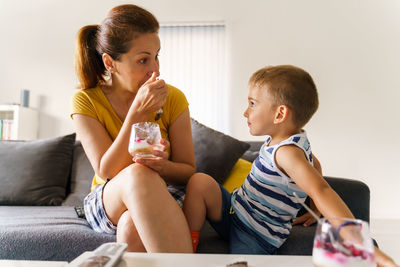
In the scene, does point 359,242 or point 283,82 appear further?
point 283,82

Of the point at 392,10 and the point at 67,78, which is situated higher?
the point at 392,10

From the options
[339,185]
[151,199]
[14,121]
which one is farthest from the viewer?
[14,121]

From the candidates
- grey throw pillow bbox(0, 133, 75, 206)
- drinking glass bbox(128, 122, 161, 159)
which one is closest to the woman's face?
drinking glass bbox(128, 122, 161, 159)

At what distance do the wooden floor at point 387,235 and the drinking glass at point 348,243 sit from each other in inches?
92.8

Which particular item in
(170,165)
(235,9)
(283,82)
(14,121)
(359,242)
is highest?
(235,9)

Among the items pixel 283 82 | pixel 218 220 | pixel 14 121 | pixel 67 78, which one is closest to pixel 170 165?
pixel 218 220

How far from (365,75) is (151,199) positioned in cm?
360

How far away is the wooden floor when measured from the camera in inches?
110

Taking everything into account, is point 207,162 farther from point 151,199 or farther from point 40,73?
point 40,73

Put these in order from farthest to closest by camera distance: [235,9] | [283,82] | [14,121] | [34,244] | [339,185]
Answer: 1. [235,9]
2. [14,121]
3. [339,185]
4. [34,244]
5. [283,82]

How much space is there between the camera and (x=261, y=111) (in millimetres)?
1297

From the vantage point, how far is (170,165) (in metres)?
1.32

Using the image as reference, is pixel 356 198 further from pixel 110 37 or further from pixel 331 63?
pixel 331 63

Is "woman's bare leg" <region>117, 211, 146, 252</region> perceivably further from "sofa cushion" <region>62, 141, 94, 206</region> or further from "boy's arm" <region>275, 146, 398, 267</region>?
"sofa cushion" <region>62, 141, 94, 206</region>
